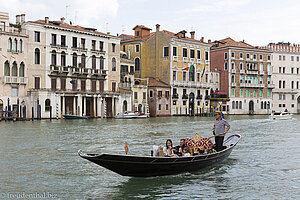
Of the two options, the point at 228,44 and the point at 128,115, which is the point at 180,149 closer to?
the point at 128,115

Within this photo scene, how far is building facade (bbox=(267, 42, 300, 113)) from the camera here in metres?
65.9

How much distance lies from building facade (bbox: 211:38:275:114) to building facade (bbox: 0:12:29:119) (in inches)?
1257

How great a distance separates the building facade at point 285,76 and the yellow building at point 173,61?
55.5 ft

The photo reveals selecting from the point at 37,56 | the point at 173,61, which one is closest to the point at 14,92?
the point at 37,56

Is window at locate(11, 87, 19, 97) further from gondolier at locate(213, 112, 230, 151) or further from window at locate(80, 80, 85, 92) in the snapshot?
gondolier at locate(213, 112, 230, 151)

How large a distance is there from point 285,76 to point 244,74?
10.6m

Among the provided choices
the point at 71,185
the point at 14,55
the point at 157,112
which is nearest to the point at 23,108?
the point at 14,55

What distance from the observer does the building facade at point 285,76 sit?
2596 inches

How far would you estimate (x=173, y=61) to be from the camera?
52.5 metres

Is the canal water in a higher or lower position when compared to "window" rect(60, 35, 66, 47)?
lower

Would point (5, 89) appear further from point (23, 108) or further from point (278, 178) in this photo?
point (278, 178)

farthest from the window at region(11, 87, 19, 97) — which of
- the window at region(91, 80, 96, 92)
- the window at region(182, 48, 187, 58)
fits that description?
the window at region(182, 48, 187, 58)

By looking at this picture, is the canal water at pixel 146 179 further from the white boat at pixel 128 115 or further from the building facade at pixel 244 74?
the building facade at pixel 244 74

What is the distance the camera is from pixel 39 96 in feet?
129
